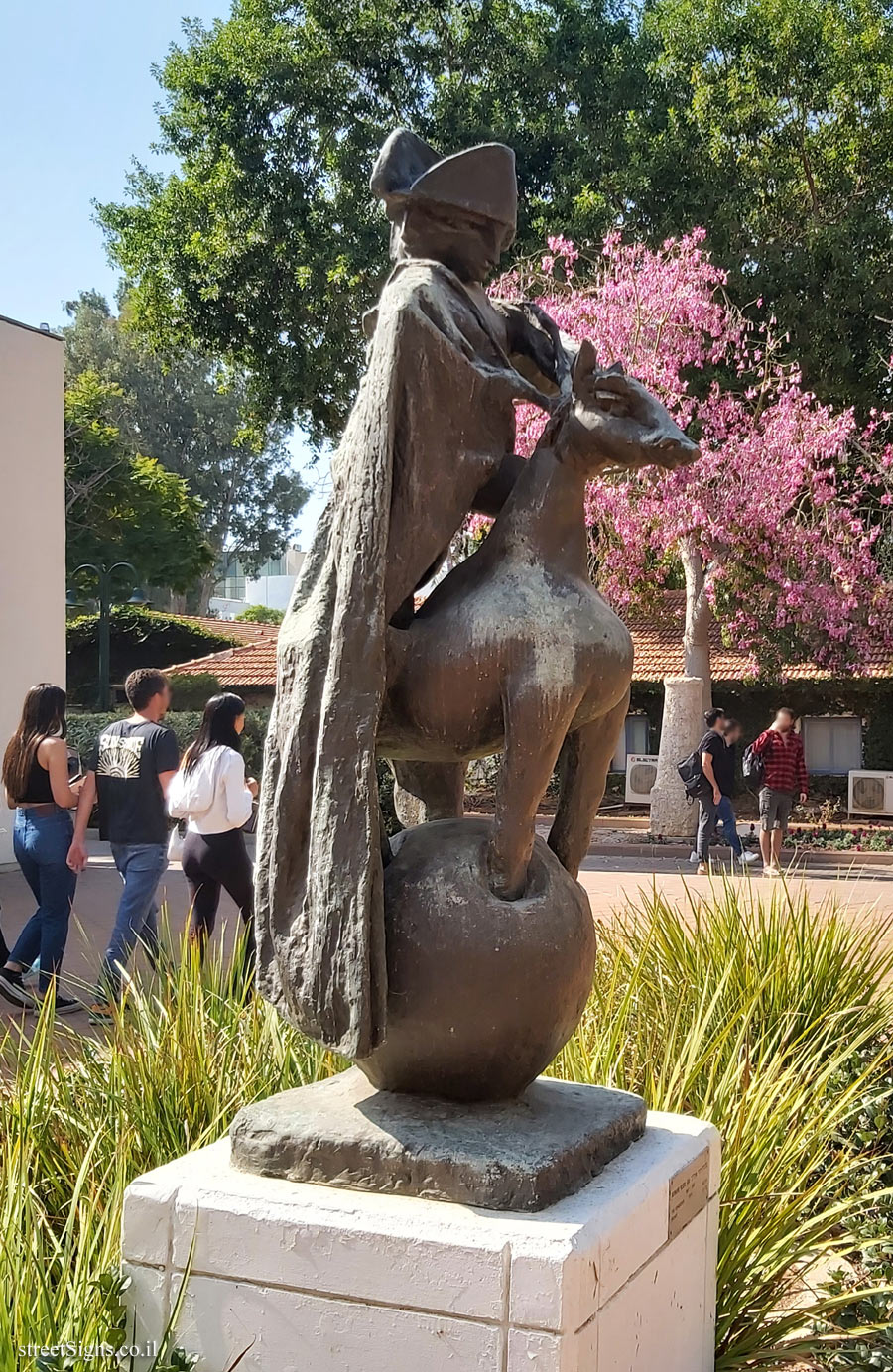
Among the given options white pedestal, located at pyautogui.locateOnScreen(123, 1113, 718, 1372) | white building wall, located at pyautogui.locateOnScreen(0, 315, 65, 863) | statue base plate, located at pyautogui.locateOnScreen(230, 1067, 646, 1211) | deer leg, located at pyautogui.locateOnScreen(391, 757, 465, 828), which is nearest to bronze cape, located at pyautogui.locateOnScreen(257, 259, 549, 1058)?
statue base plate, located at pyautogui.locateOnScreen(230, 1067, 646, 1211)

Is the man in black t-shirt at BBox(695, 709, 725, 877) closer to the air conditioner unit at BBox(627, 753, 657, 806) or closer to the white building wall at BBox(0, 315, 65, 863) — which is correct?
the white building wall at BBox(0, 315, 65, 863)

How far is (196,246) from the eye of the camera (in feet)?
69.5

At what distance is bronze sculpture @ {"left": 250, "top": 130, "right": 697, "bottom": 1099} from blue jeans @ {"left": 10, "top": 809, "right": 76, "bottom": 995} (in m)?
4.42

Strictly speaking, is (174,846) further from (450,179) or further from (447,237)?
(450,179)

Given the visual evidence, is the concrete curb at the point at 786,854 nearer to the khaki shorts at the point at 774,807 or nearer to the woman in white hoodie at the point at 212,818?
the khaki shorts at the point at 774,807

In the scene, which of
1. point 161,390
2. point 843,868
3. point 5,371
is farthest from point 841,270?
point 161,390

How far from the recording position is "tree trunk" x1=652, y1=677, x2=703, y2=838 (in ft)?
60.8

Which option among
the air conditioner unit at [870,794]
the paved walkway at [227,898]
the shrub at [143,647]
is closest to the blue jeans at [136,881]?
the paved walkway at [227,898]

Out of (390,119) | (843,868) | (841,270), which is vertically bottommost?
(843,868)

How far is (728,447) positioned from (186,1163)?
15.9 metres

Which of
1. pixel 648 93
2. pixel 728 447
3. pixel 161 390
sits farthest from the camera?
pixel 161 390

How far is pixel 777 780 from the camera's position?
13.1 m

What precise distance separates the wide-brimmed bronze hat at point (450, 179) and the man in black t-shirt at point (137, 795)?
3.99 m

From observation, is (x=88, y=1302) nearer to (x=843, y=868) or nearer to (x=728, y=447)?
(x=843, y=868)
